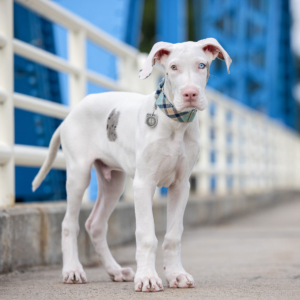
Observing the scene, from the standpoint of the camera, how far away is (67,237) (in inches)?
130

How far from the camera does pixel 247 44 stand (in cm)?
Answer: 2072

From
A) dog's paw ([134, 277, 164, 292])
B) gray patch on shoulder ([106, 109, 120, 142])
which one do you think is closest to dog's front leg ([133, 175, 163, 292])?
dog's paw ([134, 277, 164, 292])

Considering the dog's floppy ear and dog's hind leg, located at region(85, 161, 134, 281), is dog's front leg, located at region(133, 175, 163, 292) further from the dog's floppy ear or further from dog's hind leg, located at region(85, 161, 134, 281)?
the dog's floppy ear

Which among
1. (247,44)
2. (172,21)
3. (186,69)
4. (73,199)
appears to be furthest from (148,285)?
(247,44)

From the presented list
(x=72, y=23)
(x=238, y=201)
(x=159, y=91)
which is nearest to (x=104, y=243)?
(x=159, y=91)

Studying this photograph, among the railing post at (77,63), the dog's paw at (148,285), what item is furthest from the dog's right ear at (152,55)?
the railing post at (77,63)

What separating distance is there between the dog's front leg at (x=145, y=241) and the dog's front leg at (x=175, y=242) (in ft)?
0.45

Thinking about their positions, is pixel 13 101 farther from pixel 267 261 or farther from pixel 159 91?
pixel 267 261

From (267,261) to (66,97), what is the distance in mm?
5144

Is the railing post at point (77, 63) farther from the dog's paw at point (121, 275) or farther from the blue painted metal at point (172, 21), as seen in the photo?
the blue painted metal at point (172, 21)

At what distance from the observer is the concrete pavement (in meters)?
2.73

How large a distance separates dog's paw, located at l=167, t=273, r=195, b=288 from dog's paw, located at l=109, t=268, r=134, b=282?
1.49 ft

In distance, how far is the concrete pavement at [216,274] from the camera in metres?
2.73

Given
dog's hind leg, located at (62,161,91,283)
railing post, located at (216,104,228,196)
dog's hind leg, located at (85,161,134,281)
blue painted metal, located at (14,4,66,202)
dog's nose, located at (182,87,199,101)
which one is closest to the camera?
dog's nose, located at (182,87,199,101)
